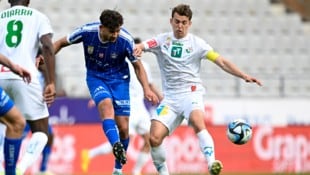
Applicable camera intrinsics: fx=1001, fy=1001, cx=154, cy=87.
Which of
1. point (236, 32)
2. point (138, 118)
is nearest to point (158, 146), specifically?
point (138, 118)

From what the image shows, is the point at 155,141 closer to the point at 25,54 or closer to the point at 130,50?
the point at 130,50

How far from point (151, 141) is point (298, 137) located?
9.18 m

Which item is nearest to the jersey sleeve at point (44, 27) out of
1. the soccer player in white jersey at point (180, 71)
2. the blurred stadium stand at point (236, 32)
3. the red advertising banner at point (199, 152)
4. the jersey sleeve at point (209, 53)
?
the soccer player in white jersey at point (180, 71)

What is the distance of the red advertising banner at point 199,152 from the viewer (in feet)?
63.0

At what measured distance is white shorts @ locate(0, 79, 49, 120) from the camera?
35.6 feet

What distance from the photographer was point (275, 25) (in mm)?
25656

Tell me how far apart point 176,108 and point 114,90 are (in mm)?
891

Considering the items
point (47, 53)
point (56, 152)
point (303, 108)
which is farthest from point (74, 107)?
point (47, 53)

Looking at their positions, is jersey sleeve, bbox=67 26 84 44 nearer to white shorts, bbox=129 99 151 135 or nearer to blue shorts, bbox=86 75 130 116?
blue shorts, bbox=86 75 130 116

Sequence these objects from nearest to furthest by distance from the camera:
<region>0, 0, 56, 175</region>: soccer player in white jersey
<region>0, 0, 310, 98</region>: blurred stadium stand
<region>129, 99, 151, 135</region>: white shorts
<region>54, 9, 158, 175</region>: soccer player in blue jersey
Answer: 1. <region>0, 0, 56, 175</region>: soccer player in white jersey
2. <region>54, 9, 158, 175</region>: soccer player in blue jersey
3. <region>129, 99, 151, 135</region>: white shorts
4. <region>0, 0, 310, 98</region>: blurred stadium stand

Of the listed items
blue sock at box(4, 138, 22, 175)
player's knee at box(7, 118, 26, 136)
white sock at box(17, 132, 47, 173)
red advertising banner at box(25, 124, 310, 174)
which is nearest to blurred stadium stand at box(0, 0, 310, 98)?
red advertising banner at box(25, 124, 310, 174)

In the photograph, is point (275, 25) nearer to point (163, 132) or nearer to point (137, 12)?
point (137, 12)

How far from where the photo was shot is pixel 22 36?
10.9 meters

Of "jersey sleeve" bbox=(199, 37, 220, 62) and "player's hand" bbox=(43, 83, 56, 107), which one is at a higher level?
"jersey sleeve" bbox=(199, 37, 220, 62)
